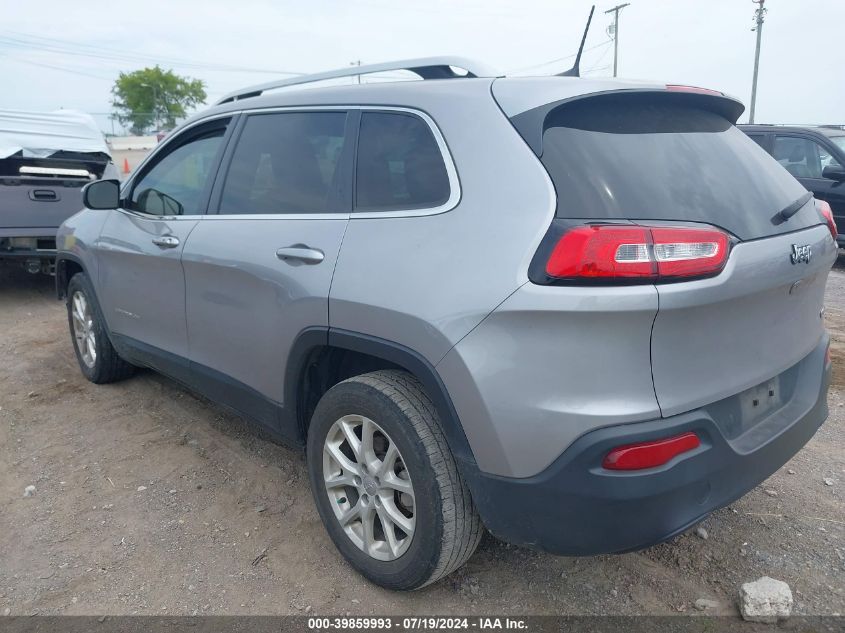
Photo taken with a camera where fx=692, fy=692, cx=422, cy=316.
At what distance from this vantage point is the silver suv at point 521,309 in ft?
6.36

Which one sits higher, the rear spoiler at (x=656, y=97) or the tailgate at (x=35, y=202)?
the rear spoiler at (x=656, y=97)

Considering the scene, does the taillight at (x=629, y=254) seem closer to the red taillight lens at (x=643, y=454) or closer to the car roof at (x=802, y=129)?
the red taillight lens at (x=643, y=454)

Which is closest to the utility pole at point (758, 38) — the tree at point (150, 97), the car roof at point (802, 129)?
the car roof at point (802, 129)

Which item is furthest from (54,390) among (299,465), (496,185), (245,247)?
(496,185)

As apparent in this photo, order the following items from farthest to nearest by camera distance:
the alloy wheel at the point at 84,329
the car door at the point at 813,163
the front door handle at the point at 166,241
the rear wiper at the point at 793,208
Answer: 1. the car door at the point at 813,163
2. the alloy wheel at the point at 84,329
3. the front door handle at the point at 166,241
4. the rear wiper at the point at 793,208

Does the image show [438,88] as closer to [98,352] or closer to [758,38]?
[98,352]

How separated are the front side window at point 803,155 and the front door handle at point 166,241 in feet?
26.2

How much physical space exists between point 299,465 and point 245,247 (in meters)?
1.23

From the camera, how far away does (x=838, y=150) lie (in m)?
8.48

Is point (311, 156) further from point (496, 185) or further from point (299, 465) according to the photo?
point (299, 465)

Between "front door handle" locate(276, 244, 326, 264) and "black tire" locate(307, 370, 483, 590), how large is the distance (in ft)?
1.61

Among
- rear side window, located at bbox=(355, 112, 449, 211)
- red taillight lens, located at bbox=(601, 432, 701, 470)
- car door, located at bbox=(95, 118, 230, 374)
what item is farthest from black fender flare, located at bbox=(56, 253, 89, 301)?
red taillight lens, located at bbox=(601, 432, 701, 470)

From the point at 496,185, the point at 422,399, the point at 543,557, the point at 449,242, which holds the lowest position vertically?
the point at 543,557

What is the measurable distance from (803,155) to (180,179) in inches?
318
